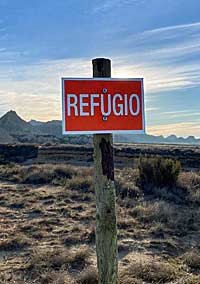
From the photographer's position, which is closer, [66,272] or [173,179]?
[66,272]

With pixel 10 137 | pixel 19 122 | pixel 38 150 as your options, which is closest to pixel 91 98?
pixel 38 150

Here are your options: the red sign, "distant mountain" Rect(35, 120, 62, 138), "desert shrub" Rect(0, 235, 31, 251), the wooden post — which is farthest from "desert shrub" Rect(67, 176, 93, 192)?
"distant mountain" Rect(35, 120, 62, 138)

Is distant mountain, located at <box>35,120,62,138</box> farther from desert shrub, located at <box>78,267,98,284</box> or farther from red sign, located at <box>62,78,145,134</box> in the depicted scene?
red sign, located at <box>62,78,145,134</box>

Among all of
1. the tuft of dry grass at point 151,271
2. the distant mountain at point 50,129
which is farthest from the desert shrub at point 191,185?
the distant mountain at point 50,129

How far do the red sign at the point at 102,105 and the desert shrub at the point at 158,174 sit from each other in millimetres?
13375

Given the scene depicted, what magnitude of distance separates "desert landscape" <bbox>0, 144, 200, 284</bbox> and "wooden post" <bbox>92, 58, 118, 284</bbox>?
8.50ft

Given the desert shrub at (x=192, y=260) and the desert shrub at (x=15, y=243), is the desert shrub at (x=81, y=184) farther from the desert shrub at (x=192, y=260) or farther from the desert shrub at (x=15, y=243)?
the desert shrub at (x=192, y=260)

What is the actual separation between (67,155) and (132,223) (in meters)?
26.9

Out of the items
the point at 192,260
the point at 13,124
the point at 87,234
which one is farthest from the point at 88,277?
the point at 13,124

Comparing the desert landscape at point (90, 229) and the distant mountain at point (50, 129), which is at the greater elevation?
the distant mountain at point (50, 129)

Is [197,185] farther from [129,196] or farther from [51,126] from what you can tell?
[51,126]

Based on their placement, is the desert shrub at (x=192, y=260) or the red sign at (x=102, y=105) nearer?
the red sign at (x=102, y=105)

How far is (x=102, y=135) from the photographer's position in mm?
3973

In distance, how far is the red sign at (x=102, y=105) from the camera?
12.1 feet
